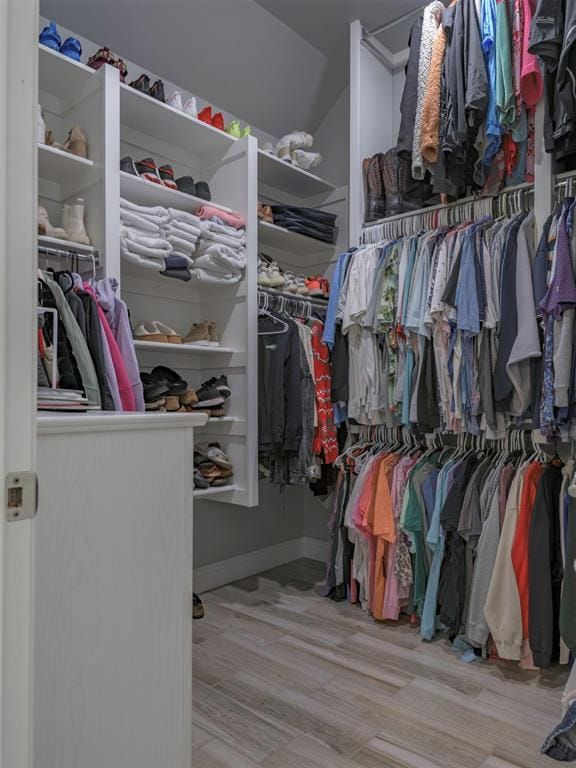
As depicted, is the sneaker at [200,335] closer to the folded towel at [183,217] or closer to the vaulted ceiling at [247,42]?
the folded towel at [183,217]

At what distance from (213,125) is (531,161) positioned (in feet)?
4.96

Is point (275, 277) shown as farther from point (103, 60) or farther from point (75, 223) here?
point (103, 60)

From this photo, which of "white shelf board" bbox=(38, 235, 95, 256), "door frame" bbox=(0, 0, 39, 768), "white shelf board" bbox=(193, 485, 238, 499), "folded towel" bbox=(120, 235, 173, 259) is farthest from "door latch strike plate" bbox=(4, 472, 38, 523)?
"white shelf board" bbox=(193, 485, 238, 499)

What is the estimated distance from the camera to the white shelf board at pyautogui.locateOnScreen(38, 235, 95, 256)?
216 cm

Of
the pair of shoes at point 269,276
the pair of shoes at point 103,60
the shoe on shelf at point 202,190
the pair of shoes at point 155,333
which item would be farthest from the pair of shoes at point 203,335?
the pair of shoes at point 103,60

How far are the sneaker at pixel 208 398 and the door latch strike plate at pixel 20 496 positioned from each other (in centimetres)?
196

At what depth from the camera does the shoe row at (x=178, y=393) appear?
2514mm

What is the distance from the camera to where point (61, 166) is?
229 centimetres

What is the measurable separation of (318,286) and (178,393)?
3.89ft

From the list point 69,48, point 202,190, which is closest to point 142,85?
point 69,48

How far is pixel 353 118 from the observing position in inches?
120

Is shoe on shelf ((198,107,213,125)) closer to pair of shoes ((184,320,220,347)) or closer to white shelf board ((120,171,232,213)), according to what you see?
white shelf board ((120,171,232,213))

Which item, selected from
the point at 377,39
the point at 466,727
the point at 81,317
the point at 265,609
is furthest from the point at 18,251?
the point at 377,39

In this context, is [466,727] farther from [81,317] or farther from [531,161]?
[531,161]
